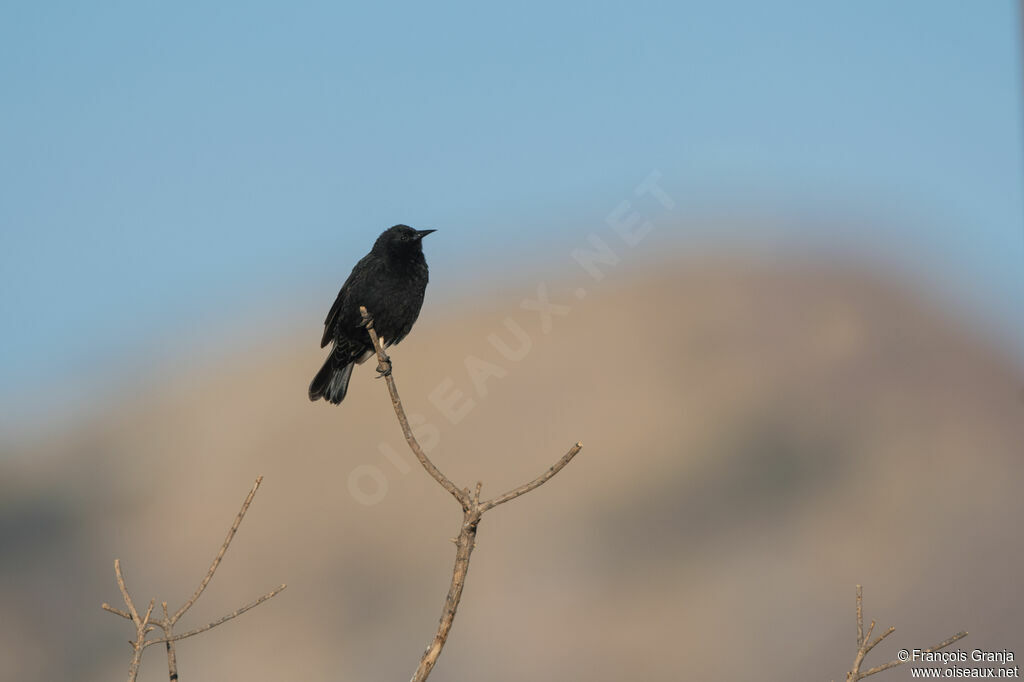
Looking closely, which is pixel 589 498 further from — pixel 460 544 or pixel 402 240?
pixel 460 544

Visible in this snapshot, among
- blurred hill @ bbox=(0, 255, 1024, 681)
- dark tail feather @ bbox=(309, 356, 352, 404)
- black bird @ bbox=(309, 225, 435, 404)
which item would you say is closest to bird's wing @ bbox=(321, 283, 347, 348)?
black bird @ bbox=(309, 225, 435, 404)

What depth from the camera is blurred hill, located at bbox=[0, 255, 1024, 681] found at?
Answer: 53.7 m

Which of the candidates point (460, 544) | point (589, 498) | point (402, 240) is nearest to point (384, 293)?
point (402, 240)

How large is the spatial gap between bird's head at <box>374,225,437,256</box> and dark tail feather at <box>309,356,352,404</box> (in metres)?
1.58

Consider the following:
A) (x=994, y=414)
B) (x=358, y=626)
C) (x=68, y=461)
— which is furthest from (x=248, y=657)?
(x=994, y=414)

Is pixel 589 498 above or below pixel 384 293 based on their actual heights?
above

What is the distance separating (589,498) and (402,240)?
54.7m

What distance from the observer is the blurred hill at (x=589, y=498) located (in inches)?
2115

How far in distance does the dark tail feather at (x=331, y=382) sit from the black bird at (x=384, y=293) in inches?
8.6

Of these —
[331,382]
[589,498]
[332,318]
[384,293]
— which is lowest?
[331,382]

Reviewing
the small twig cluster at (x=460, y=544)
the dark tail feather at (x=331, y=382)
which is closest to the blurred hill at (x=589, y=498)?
the dark tail feather at (x=331, y=382)

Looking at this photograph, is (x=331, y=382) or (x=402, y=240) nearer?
(x=402, y=240)

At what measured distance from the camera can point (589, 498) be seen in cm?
6481

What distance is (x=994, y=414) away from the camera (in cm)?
6900
